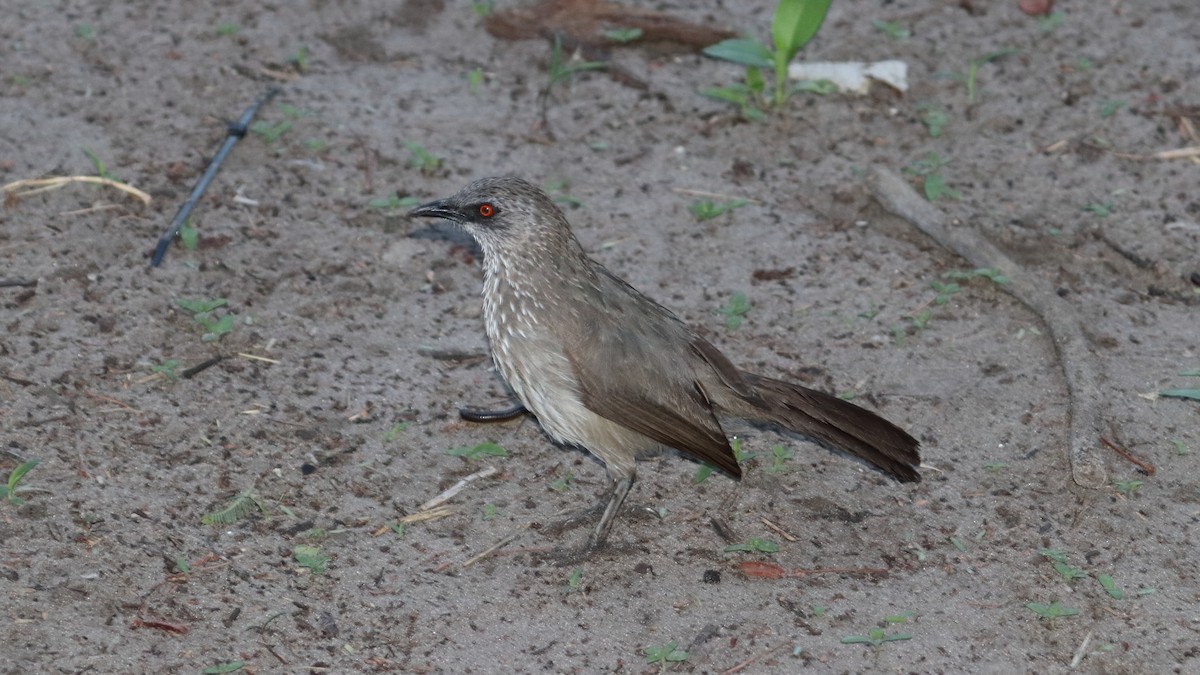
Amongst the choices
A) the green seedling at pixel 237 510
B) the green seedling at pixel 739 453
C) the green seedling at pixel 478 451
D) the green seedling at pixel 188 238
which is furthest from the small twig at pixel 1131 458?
the green seedling at pixel 188 238

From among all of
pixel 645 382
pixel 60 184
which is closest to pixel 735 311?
pixel 645 382

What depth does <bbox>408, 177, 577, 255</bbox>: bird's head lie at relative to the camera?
540 centimetres

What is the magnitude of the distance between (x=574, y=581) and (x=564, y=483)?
67cm

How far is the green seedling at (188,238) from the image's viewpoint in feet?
21.1

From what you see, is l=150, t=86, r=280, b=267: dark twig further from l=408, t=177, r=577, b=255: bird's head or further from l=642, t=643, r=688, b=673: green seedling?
l=642, t=643, r=688, b=673: green seedling

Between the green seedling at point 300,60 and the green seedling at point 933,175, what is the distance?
353cm

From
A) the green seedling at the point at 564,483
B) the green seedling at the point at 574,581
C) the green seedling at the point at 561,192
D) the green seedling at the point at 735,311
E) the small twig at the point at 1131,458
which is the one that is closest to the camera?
the green seedling at the point at 574,581

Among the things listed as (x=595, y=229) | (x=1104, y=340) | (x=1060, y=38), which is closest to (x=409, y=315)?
(x=595, y=229)

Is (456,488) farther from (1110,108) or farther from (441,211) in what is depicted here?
(1110,108)

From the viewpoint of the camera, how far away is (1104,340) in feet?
20.2

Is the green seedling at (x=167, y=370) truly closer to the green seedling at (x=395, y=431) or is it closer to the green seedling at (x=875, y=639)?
the green seedling at (x=395, y=431)

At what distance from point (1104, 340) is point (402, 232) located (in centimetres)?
345

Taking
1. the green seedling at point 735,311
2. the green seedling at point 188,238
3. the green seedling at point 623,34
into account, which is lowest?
the green seedling at point 735,311

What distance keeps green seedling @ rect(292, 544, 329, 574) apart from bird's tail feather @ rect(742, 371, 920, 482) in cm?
179
